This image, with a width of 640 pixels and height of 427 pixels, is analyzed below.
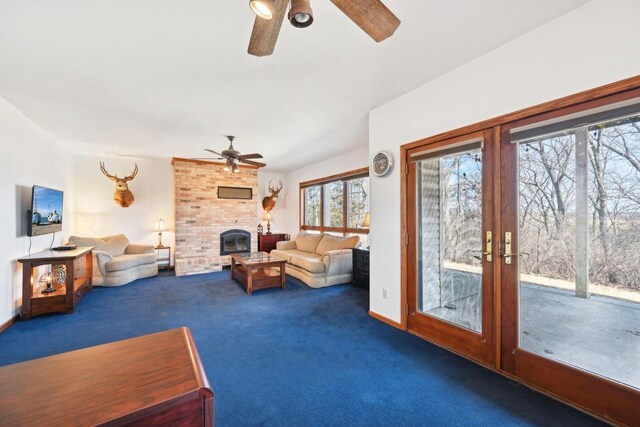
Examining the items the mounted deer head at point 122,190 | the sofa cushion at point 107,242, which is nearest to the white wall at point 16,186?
the sofa cushion at point 107,242

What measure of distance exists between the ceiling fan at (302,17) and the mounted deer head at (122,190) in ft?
18.2

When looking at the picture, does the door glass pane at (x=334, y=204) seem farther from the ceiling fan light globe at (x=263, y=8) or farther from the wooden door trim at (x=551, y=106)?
the ceiling fan light globe at (x=263, y=8)

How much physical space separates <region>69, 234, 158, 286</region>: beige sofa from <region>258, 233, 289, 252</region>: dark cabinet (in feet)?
7.88

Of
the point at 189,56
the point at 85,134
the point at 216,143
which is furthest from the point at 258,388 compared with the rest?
the point at 85,134

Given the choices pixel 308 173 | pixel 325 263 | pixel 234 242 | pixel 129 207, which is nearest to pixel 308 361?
pixel 325 263

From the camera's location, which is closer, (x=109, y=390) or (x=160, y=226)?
(x=109, y=390)

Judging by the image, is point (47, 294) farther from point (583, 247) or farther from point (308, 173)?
point (583, 247)

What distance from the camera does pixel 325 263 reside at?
4.62 m

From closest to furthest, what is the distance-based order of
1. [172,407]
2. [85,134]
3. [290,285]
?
[172,407]
[85,134]
[290,285]

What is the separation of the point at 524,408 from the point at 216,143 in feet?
16.5

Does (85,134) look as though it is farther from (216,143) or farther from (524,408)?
(524,408)

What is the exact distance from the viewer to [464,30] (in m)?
1.96

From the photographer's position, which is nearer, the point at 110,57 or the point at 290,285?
the point at 110,57

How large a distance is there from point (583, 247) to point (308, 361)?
2220 millimetres
